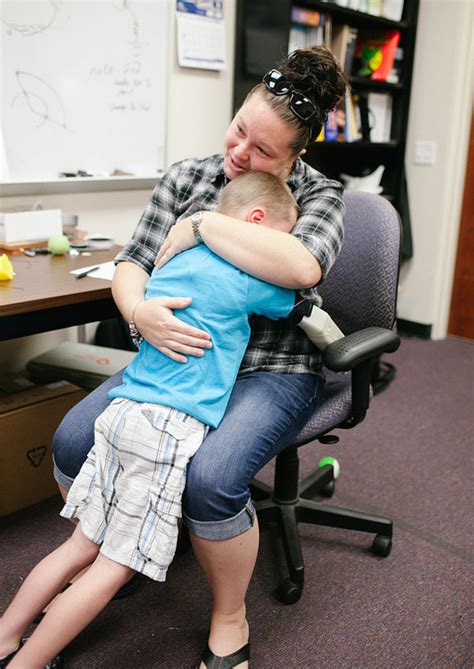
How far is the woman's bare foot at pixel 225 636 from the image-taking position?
127 centimetres

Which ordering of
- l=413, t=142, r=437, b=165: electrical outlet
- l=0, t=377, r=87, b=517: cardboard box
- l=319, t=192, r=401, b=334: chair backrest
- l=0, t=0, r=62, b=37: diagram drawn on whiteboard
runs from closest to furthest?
l=319, t=192, r=401, b=334: chair backrest, l=0, t=377, r=87, b=517: cardboard box, l=0, t=0, r=62, b=37: diagram drawn on whiteboard, l=413, t=142, r=437, b=165: electrical outlet

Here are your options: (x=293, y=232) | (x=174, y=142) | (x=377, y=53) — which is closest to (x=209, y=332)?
(x=293, y=232)

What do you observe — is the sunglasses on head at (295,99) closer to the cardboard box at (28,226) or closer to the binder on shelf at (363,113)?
the cardboard box at (28,226)

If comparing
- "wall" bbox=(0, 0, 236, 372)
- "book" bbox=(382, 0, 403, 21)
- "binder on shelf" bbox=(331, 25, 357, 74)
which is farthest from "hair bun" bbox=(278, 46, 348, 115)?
"book" bbox=(382, 0, 403, 21)

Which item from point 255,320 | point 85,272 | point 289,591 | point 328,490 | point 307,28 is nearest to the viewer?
point 255,320

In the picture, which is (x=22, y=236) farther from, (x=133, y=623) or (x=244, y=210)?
(x=133, y=623)

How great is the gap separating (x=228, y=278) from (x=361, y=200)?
1.91 feet

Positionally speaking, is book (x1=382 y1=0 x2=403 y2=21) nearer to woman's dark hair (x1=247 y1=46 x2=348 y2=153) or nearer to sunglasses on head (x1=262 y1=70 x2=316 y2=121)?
woman's dark hair (x1=247 y1=46 x2=348 y2=153)

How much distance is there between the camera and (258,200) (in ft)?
4.10

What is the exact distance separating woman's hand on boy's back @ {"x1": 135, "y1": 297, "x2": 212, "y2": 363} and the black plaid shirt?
0.76ft

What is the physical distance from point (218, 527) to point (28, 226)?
1.14m

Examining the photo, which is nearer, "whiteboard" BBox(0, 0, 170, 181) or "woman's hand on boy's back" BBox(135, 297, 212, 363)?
"woman's hand on boy's back" BBox(135, 297, 212, 363)

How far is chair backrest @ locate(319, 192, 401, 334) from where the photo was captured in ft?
4.98

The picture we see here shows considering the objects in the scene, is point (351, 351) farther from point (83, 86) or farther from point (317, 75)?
point (83, 86)
